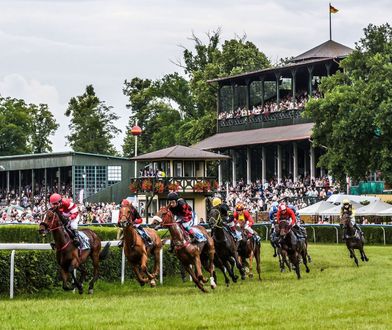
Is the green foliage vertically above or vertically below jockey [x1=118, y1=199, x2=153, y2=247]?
above

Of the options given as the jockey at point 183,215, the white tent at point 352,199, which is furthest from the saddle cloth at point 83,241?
the white tent at point 352,199

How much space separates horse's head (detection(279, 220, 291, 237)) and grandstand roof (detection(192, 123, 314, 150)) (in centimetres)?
3184

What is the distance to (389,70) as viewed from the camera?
46.8 meters

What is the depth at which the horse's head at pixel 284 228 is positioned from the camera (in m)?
23.9

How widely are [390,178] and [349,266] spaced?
725 inches

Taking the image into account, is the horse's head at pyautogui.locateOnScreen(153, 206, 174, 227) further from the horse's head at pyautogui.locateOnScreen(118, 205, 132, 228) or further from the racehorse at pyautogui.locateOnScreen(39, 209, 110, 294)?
the racehorse at pyautogui.locateOnScreen(39, 209, 110, 294)

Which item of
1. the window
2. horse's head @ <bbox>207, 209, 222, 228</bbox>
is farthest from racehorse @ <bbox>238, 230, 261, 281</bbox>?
the window

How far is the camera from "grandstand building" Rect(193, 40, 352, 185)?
60031 millimetres

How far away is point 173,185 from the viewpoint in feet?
164

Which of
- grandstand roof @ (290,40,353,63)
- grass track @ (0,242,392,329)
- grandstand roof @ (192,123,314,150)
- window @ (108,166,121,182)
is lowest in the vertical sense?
grass track @ (0,242,392,329)

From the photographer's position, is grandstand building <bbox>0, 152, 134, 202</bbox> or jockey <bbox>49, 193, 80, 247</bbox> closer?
jockey <bbox>49, 193, 80, 247</bbox>

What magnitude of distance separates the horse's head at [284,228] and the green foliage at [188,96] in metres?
47.6

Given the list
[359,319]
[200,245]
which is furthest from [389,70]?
[359,319]

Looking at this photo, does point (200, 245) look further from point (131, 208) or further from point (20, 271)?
point (20, 271)
